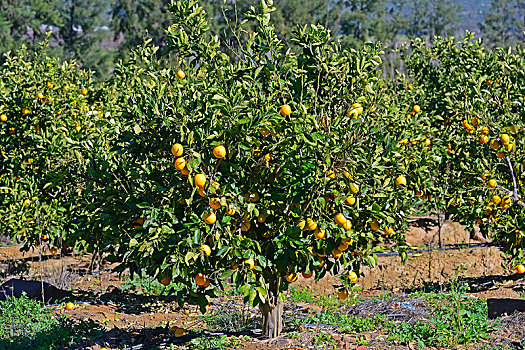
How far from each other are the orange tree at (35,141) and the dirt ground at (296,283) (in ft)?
2.29

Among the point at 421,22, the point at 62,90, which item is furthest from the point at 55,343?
the point at 421,22

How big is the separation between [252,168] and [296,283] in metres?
4.46

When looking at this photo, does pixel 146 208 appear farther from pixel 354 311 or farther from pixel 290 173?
pixel 354 311

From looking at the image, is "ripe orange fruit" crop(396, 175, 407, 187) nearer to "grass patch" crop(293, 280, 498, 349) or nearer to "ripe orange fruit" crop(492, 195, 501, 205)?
"grass patch" crop(293, 280, 498, 349)

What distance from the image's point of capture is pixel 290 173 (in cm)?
371

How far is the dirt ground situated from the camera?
5062 millimetres

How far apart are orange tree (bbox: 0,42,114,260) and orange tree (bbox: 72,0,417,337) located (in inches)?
123

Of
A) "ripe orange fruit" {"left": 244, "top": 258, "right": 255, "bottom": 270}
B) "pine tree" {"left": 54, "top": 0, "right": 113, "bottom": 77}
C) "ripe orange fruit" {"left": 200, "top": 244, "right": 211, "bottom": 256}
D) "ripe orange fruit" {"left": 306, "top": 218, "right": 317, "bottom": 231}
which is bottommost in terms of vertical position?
"ripe orange fruit" {"left": 244, "top": 258, "right": 255, "bottom": 270}

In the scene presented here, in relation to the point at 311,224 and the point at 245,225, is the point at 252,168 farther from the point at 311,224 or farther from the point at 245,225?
the point at 311,224

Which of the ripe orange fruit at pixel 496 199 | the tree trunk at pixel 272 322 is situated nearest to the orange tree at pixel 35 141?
the tree trunk at pixel 272 322

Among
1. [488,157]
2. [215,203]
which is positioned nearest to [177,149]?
[215,203]

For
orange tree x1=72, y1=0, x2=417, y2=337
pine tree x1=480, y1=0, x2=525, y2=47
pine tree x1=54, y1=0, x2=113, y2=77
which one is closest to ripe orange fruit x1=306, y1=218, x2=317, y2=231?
orange tree x1=72, y1=0, x2=417, y2=337

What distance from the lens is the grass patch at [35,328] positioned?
493 centimetres

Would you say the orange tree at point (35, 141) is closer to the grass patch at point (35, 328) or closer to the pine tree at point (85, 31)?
the grass patch at point (35, 328)
